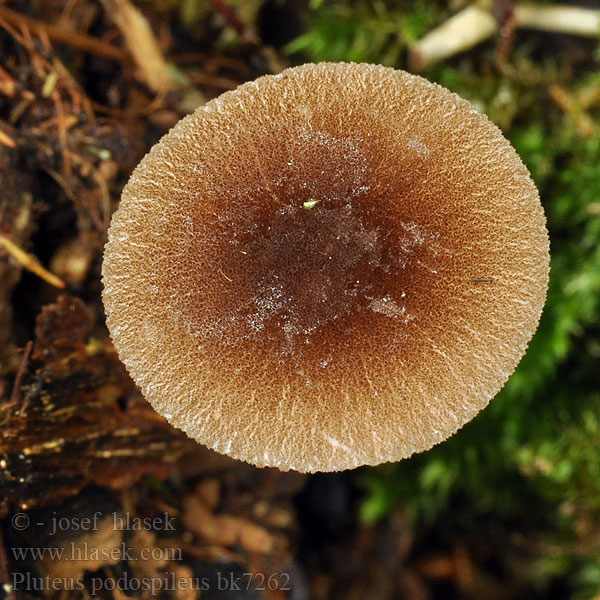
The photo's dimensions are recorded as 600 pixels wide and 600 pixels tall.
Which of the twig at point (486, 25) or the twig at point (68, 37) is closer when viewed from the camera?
the twig at point (68, 37)

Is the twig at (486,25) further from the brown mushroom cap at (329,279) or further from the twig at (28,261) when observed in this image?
the twig at (28,261)

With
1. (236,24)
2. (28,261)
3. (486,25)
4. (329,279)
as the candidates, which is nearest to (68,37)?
(236,24)

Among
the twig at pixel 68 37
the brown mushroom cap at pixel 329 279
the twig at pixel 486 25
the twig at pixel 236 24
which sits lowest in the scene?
the brown mushroom cap at pixel 329 279

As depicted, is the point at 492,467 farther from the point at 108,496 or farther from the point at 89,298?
the point at 89,298

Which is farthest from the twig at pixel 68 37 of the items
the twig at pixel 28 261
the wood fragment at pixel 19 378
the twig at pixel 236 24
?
the wood fragment at pixel 19 378

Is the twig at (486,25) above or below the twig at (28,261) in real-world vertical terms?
above

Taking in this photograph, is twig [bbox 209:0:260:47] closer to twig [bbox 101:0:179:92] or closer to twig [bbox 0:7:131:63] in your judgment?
twig [bbox 101:0:179:92]

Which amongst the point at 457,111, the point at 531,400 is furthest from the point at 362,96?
the point at 531,400
